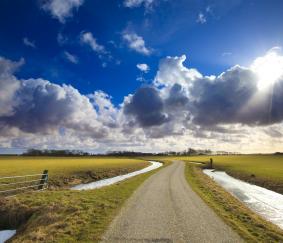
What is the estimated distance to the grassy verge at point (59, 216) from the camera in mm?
12539

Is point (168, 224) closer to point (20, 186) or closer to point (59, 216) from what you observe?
point (59, 216)

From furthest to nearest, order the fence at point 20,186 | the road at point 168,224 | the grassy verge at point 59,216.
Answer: the fence at point 20,186 < the grassy verge at point 59,216 < the road at point 168,224

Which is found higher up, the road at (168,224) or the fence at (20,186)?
the fence at (20,186)

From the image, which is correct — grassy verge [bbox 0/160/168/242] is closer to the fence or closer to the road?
the road

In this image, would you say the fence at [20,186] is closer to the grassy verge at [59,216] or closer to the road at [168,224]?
the grassy verge at [59,216]

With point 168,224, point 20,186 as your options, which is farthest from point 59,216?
point 20,186

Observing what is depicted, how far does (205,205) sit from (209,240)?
301 inches

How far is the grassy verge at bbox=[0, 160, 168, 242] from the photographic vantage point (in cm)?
1254

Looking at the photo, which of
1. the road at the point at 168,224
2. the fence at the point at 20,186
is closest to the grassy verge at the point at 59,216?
the road at the point at 168,224

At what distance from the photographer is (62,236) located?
40.5ft

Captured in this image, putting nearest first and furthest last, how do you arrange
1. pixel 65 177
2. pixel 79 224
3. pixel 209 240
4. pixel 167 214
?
pixel 209 240 < pixel 79 224 < pixel 167 214 < pixel 65 177

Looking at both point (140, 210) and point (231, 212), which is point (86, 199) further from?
point (231, 212)

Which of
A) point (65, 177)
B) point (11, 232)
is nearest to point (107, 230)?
point (11, 232)

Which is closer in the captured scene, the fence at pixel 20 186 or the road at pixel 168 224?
the road at pixel 168 224
